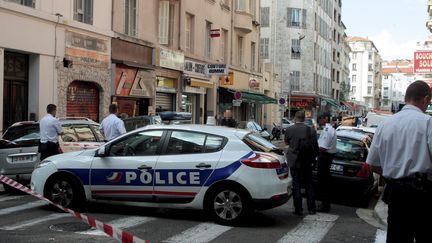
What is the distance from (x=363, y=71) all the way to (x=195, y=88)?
370 feet

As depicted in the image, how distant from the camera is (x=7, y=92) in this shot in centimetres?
1625

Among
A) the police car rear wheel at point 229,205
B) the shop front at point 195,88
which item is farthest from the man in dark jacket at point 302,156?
the shop front at point 195,88

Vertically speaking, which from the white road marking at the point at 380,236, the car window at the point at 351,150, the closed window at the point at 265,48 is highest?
the closed window at the point at 265,48

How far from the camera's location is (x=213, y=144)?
26.8ft

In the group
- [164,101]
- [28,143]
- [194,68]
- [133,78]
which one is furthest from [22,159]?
[194,68]

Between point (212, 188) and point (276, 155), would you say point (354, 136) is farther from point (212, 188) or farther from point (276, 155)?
point (212, 188)

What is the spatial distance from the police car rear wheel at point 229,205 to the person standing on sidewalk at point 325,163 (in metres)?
2.26

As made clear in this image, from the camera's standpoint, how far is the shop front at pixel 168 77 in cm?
2431

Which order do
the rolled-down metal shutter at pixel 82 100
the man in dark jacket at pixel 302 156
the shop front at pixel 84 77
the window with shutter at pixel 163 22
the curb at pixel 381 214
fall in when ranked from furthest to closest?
Answer: 1. the window with shutter at pixel 163 22
2. the rolled-down metal shutter at pixel 82 100
3. the shop front at pixel 84 77
4. the man in dark jacket at pixel 302 156
5. the curb at pixel 381 214

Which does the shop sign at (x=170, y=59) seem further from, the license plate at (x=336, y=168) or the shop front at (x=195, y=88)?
the license plate at (x=336, y=168)

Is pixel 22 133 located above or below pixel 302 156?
above

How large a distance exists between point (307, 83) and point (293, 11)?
8011 mm

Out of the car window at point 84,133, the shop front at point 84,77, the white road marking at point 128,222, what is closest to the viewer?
the white road marking at point 128,222

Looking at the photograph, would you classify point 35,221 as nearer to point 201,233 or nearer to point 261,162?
point 201,233
